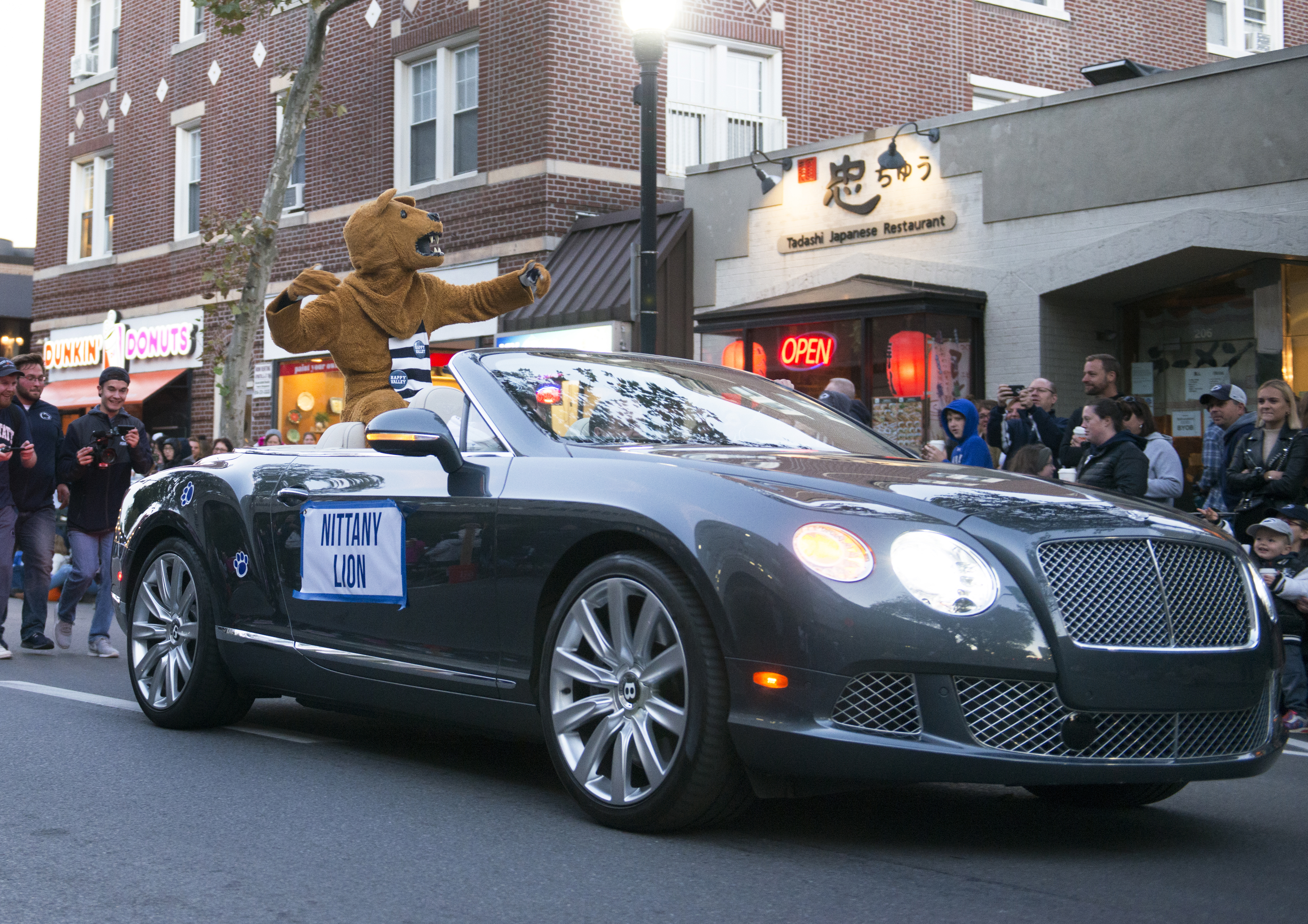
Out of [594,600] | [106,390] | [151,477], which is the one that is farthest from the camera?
[106,390]

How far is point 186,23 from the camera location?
2602cm

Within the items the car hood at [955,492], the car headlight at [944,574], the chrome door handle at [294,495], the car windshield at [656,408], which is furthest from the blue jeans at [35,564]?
the car headlight at [944,574]

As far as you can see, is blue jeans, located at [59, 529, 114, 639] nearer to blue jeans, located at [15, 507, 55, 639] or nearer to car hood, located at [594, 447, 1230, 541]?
blue jeans, located at [15, 507, 55, 639]

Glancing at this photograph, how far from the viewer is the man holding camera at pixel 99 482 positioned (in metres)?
Answer: 10.2

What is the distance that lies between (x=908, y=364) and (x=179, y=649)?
9956mm

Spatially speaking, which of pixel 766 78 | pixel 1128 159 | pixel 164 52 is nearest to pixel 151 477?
pixel 1128 159

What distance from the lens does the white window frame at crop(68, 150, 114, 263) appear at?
92.4 feet

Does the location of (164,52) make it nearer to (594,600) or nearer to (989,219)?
(989,219)

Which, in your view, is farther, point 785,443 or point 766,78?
point 766,78

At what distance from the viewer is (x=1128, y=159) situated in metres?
14.7

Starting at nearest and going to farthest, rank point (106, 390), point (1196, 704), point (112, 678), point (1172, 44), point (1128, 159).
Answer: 1. point (1196, 704)
2. point (112, 678)
3. point (106, 390)
4. point (1128, 159)
5. point (1172, 44)

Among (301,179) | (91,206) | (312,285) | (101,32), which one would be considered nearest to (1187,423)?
(312,285)

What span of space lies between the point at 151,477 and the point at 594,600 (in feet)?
11.1

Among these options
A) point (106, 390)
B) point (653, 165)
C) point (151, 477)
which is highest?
point (653, 165)
